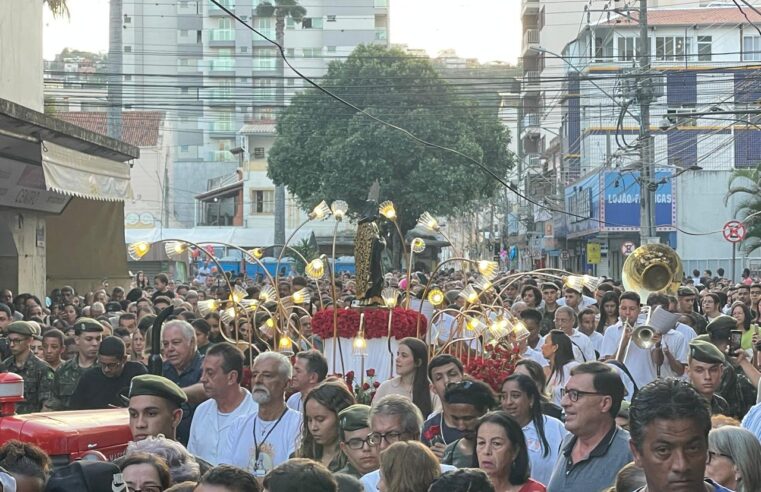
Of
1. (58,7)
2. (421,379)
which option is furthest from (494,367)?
(58,7)

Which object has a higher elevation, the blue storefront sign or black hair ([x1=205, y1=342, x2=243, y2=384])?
the blue storefront sign

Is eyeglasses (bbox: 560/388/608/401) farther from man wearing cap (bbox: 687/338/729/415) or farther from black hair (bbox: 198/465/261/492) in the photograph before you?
man wearing cap (bbox: 687/338/729/415)

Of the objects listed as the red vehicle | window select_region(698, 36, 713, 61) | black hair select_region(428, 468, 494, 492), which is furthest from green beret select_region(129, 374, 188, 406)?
window select_region(698, 36, 713, 61)

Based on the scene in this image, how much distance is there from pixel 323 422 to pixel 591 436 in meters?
1.64

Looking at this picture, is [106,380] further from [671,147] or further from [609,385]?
[671,147]

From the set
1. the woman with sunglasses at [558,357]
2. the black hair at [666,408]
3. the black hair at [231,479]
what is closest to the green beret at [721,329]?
the woman with sunglasses at [558,357]

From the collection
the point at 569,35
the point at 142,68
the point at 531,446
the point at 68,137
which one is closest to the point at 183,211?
the point at 142,68

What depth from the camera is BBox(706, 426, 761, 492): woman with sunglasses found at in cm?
573

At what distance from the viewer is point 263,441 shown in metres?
8.06

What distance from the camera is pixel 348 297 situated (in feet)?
59.1

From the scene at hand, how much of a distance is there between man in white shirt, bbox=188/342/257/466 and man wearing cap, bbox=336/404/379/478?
158cm

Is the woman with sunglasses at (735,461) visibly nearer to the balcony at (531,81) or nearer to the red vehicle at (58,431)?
the red vehicle at (58,431)

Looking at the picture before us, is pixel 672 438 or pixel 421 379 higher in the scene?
pixel 672 438

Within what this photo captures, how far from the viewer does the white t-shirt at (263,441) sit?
26.2ft
